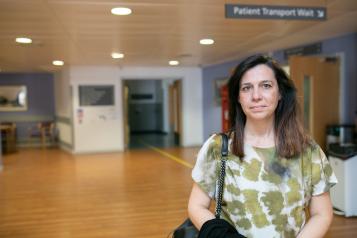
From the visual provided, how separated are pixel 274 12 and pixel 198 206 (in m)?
2.41

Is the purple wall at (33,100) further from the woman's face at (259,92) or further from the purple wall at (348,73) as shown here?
the woman's face at (259,92)

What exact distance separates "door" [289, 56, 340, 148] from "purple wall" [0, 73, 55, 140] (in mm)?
8872

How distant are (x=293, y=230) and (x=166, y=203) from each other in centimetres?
387

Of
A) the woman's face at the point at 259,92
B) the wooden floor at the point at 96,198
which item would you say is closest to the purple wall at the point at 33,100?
the wooden floor at the point at 96,198

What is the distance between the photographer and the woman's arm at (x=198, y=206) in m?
1.33

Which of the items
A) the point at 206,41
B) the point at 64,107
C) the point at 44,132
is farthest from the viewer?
the point at 44,132

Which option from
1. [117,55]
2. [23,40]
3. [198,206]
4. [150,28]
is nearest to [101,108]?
[117,55]

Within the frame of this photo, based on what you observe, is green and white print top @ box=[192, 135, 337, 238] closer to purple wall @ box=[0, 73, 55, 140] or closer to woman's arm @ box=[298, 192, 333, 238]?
woman's arm @ box=[298, 192, 333, 238]

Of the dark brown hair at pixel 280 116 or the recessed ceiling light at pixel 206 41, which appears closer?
the dark brown hair at pixel 280 116

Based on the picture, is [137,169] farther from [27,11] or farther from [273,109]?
[273,109]

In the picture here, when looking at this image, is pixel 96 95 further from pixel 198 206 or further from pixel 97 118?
pixel 198 206

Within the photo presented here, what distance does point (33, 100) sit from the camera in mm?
11852

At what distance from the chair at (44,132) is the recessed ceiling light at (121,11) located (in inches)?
327

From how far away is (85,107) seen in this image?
32.3ft
